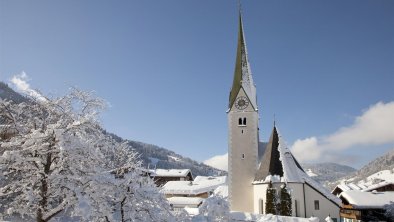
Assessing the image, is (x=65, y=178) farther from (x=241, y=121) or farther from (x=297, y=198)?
(x=241, y=121)

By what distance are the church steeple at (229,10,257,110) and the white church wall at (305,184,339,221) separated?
1040 centimetres

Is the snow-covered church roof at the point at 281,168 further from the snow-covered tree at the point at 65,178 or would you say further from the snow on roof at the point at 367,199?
the snow-covered tree at the point at 65,178

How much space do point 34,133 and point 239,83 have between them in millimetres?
31328

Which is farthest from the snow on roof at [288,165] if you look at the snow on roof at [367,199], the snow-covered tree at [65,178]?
the snow-covered tree at [65,178]

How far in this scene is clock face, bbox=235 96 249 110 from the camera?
127ft

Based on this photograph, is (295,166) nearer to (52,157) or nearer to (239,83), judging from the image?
(239,83)

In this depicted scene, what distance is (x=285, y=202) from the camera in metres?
31.2

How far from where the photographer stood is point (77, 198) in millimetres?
9258

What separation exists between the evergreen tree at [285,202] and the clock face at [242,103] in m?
10.3

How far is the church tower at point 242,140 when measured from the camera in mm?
36719

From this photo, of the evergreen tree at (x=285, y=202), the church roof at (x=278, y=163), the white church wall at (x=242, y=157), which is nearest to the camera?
the evergreen tree at (x=285, y=202)

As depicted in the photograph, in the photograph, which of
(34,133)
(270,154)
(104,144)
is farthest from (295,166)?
(34,133)

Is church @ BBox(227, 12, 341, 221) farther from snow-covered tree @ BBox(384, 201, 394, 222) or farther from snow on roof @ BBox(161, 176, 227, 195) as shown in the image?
snow on roof @ BBox(161, 176, 227, 195)

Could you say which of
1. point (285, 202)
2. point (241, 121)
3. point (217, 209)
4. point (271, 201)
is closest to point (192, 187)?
point (241, 121)
